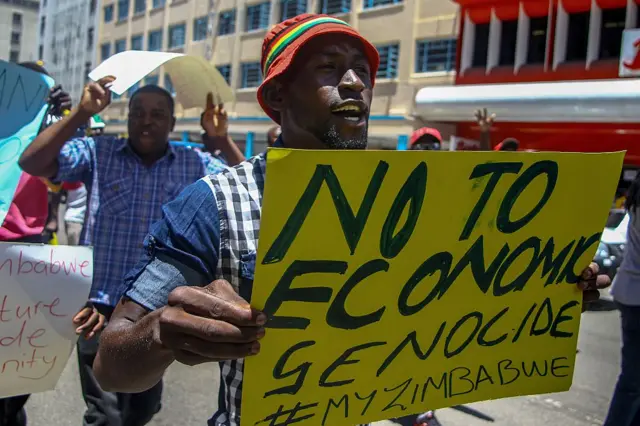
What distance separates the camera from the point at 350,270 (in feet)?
4.39

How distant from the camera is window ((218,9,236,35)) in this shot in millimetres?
29234

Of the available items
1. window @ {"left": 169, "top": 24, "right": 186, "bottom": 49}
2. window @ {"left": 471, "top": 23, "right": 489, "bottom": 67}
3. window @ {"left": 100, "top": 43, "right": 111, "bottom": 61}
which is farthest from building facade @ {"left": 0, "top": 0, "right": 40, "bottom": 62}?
window @ {"left": 471, "top": 23, "right": 489, "bottom": 67}

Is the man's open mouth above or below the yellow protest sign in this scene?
above

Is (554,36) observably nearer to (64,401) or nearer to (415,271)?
(64,401)

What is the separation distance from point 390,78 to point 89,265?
20239 millimetres

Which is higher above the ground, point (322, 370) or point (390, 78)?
point (390, 78)

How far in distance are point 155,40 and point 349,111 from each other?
3583 centimetres

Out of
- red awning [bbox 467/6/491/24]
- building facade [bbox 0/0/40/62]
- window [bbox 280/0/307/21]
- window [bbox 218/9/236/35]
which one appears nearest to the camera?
red awning [bbox 467/6/491/24]

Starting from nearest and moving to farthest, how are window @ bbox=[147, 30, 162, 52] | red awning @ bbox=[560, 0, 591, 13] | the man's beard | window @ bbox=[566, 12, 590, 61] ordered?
1. the man's beard
2. red awning @ bbox=[560, 0, 591, 13]
3. window @ bbox=[566, 12, 590, 61]
4. window @ bbox=[147, 30, 162, 52]

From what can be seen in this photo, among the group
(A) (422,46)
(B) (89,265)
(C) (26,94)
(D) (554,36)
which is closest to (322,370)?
(B) (89,265)

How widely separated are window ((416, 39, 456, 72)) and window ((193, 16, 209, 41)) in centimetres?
1307

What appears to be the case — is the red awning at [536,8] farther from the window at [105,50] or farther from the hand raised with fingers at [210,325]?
the window at [105,50]

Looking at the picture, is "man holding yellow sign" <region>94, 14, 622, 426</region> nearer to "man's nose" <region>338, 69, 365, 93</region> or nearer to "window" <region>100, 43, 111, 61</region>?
"man's nose" <region>338, 69, 365, 93</region>

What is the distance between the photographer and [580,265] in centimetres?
170
